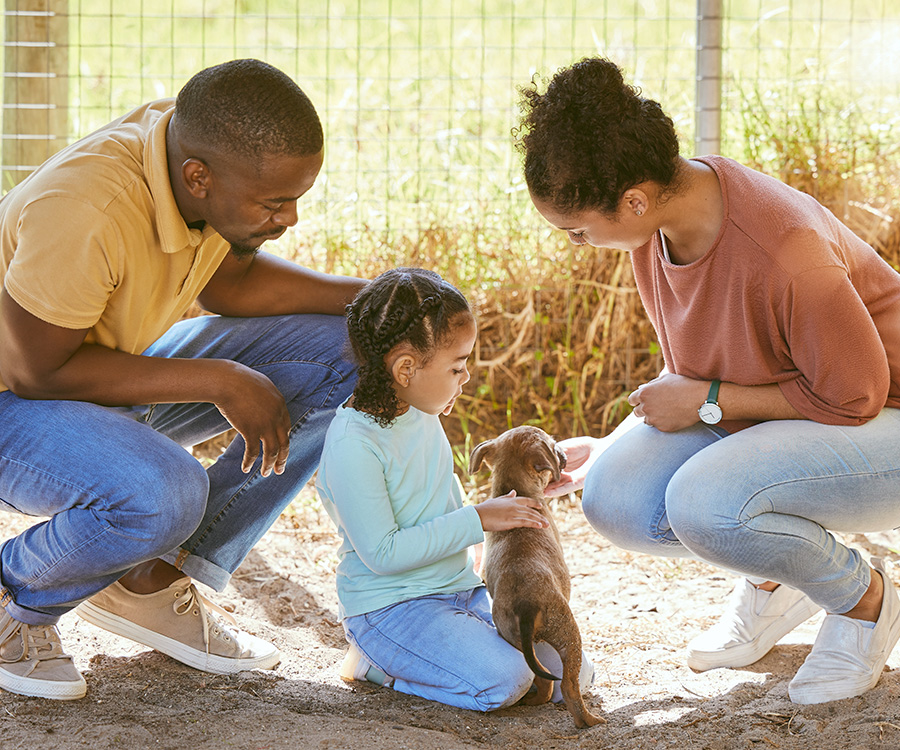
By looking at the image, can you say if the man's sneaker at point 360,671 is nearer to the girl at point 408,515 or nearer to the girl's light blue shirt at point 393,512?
the girl at point 408,515

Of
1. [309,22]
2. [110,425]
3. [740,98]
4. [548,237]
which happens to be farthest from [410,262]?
[309,22]

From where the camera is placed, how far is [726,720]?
8.18 ft

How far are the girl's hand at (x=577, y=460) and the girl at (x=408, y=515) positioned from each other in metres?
0.48

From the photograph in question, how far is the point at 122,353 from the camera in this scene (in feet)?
8.52

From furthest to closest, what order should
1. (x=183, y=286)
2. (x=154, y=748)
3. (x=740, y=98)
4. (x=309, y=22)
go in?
(x=309, y=22) → (x=740, y=98) → (x=183, y=286) → (x=154, y=748)

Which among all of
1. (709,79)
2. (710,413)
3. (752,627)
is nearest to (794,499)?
(710,413)

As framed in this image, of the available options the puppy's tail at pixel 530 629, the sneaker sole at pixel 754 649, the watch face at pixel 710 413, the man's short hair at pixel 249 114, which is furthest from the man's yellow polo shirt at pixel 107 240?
the sneaker sole at pixel 754 649

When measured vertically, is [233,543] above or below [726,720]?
above

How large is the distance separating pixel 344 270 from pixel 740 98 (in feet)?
7.97

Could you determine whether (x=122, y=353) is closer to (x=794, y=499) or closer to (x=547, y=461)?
(x=547, y=461)

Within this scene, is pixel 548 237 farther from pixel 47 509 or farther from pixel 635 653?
pixel 47 509

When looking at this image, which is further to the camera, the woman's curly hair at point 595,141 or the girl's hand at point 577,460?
the girl's hand at point 577,460

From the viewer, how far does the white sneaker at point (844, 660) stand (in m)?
2.51

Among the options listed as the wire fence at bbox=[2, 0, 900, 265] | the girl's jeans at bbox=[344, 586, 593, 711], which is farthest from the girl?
the wire fence at bbox=[2, 0, 900, 265]
